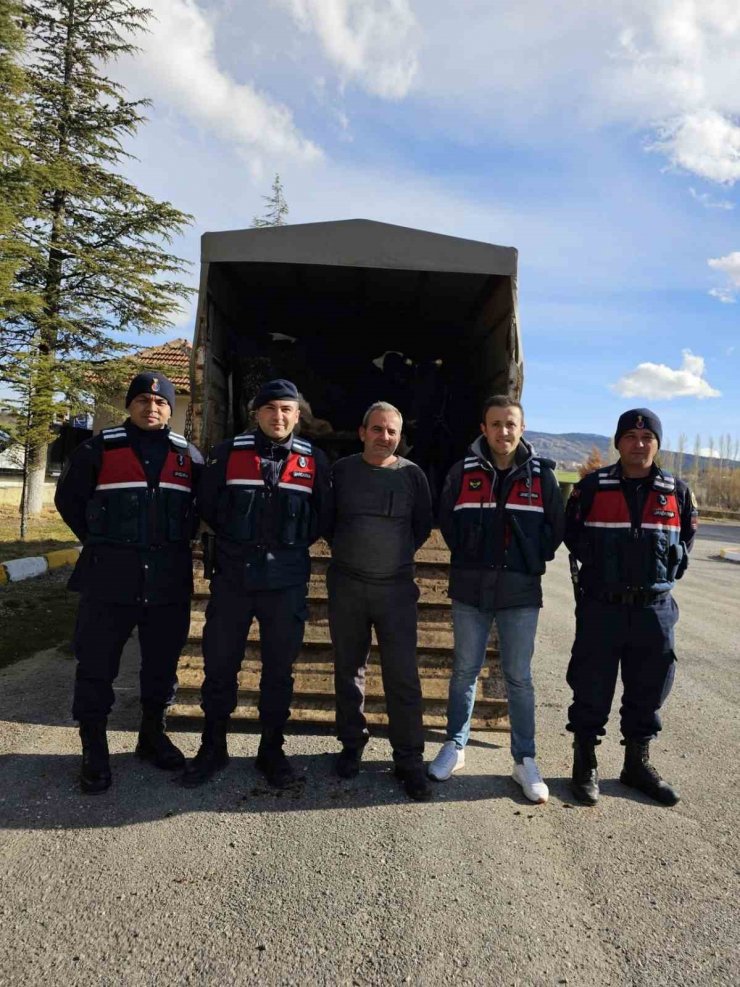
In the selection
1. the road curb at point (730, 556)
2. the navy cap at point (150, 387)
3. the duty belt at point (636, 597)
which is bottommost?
the road curb at point (730, 556)

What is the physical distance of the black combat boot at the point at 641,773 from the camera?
10.3 feet

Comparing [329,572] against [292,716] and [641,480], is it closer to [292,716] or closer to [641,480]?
[292,716]

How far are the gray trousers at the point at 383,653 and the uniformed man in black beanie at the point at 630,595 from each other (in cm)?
85

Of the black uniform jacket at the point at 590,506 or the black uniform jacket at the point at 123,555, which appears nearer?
the black uniform jacket at the point at 123,555

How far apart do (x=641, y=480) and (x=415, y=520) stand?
1151 mm

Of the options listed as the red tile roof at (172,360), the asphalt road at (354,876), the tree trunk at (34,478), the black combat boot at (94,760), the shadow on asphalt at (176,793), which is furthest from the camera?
the red tile roof at (172,360)

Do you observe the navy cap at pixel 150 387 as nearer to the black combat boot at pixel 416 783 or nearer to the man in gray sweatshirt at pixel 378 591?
the man in gray sweatshirt at pixel 378 591

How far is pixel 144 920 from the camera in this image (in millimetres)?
2098

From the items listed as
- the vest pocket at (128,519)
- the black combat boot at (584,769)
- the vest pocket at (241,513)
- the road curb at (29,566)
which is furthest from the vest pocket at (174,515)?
the road curb at (29,566)

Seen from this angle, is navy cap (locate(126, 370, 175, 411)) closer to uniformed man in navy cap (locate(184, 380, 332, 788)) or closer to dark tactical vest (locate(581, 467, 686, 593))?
uniformed man in navy cap (locate(184, 380, 332, 788))

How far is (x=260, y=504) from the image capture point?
307 cm

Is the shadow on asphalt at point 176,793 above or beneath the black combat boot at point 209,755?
beneath

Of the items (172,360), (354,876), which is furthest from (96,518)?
(172,360)

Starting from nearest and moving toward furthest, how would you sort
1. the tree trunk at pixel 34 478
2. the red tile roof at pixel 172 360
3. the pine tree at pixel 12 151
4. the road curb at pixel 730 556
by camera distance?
the pine tree at pixel 12 151 < the tree trunk at pixel 34 478 < the red tile roof at pixel 172 360 < the road curb at pixel 730 556
